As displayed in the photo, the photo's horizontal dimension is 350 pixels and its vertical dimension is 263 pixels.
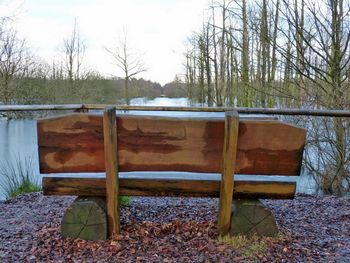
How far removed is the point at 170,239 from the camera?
2479 mm

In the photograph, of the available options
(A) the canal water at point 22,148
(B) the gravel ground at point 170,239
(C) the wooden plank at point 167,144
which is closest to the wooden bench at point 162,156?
(C) the wooden plank at point 167,144

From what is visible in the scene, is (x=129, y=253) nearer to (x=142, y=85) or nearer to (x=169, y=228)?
(x=169, y=228)

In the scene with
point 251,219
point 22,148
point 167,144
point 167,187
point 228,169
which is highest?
point 167,144

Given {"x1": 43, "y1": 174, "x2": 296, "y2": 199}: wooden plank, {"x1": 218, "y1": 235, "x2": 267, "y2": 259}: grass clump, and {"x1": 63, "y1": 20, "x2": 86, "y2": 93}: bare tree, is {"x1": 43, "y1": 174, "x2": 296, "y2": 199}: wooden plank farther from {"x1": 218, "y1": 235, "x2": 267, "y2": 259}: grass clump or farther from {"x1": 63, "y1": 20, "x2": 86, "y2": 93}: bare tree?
{"x1": 63, "y1": 20, "x2": 86, "y2": 93}: bare tree

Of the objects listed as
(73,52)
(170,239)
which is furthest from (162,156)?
(73,52)

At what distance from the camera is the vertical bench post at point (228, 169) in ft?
7.51

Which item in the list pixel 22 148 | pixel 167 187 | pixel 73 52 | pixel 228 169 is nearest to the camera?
pixel 228 169

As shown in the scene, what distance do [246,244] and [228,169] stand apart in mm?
487

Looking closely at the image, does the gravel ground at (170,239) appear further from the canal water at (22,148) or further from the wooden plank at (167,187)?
the canal water at (22,148)

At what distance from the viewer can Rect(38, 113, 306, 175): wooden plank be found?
2352 mm

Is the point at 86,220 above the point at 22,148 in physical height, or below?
above

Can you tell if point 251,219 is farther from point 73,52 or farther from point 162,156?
point 73,52

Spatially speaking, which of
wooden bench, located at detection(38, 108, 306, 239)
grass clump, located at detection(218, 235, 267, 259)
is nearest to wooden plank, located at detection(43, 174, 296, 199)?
wooden bench, located at detection(38, 108, 306, 239)

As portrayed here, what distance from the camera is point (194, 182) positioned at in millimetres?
2469
